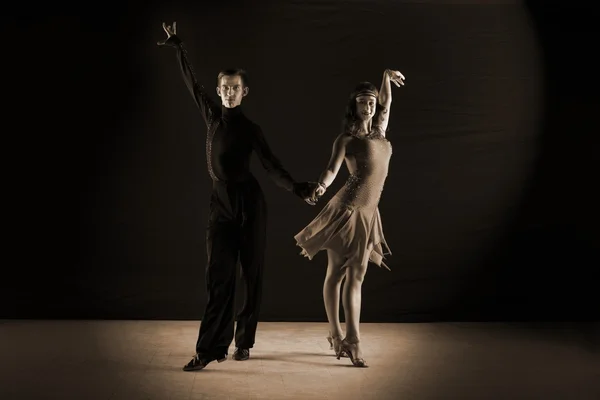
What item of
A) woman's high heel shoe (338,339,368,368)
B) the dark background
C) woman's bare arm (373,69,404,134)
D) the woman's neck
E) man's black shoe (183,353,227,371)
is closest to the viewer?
man's black shoe (183,353,227,371)

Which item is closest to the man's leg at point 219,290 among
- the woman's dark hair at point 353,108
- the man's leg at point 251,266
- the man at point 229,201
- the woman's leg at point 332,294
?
the man at point 229,201

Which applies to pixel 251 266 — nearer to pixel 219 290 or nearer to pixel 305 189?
pixel 219 290

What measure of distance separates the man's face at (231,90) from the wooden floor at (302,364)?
4.92 feet

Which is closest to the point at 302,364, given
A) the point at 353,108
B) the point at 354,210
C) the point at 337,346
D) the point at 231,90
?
the point at 337,346

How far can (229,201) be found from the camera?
5246 mm

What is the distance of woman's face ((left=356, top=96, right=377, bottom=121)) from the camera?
5.23 meters

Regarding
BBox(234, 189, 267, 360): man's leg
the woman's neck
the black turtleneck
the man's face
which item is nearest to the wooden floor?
BBox(234, 189, 267, 360): man's leg

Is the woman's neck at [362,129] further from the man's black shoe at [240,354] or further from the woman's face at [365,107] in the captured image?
the man's black shoe at [240,354]

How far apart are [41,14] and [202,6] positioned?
1117 mm

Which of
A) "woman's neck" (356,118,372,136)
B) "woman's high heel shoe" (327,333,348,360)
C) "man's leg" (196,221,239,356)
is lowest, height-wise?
"woman's high heel shoe" (327,333,348,360)

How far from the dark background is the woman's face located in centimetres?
121

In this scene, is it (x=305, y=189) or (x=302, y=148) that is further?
(x=302, y=148)

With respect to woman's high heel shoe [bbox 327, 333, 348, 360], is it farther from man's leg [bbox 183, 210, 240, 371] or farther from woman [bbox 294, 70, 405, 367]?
man's leg [bbox 183, 210, 240, 371]

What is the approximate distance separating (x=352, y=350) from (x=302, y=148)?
5.91 feet
